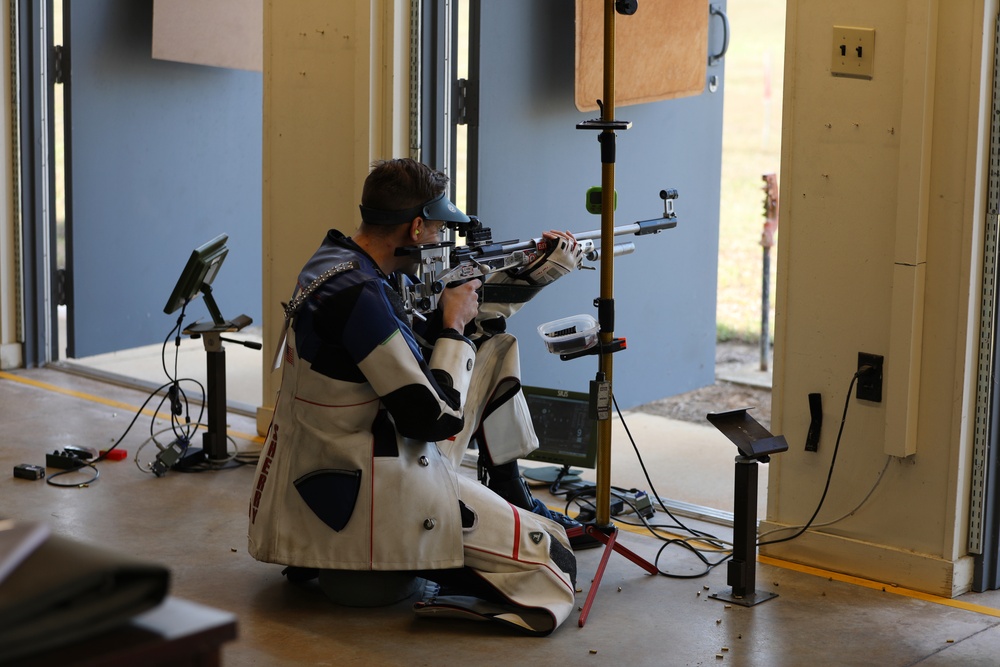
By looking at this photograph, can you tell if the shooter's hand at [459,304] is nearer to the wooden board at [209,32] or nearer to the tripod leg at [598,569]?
the tripod leg at [598,569]

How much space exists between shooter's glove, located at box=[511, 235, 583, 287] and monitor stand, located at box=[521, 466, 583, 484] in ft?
3.73

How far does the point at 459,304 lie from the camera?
11.0 feet

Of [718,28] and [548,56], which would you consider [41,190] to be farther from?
[718,28]

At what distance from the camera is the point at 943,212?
3295 millimetres

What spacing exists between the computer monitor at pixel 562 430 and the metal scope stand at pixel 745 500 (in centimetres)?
91

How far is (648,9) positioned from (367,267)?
87.8 inches

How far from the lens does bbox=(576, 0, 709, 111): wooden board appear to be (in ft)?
15.8

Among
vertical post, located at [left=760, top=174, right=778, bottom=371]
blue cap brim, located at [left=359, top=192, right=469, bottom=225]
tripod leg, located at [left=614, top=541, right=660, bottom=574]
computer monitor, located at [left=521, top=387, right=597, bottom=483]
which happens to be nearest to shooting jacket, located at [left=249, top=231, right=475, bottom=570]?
blue cap brim, located at [left=359, top=192, right=469, bottom=225]

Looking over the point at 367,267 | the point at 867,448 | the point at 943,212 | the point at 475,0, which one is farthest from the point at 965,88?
the point at 475,0

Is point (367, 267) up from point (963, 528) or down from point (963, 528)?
up

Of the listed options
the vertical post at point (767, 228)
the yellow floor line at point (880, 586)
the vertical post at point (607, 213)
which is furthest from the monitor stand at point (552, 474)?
the vertical post at point (767, 228)

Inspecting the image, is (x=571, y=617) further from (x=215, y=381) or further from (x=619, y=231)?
(x=215, y=381)

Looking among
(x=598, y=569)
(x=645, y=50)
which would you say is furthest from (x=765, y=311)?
(x=598, y=569)

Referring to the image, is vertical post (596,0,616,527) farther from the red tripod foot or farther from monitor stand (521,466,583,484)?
monitor stand (521,466,583,484)
